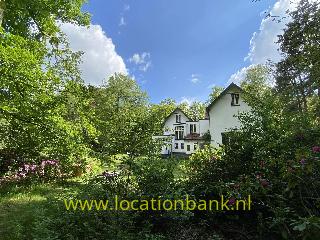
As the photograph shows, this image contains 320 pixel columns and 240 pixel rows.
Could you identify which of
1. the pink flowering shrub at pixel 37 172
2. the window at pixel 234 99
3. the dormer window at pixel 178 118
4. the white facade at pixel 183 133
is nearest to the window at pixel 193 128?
the white facade at pixel 183 133

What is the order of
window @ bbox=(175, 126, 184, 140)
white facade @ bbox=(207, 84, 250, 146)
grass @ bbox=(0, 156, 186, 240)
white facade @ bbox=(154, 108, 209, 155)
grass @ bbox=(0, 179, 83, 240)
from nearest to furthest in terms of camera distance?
grass @ bbox=(0, 156, 186, 240) → grass @ bbox=(0, 179, 83, 240) → white facade @ bbox=(207, 84, 250, 146) → white facade @ bbox=(154, 108, 209, 155) → window @ bbox=(175, 126, 184, 140)

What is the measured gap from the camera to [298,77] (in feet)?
124

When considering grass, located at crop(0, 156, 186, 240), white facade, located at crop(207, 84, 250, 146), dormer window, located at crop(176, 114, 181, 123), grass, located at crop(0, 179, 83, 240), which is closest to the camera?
grass, located at crop(0, 156, 186, 240)

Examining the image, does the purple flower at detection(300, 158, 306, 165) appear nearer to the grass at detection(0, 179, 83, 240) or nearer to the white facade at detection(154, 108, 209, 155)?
the grass at detection(0, 179, 83, 240)

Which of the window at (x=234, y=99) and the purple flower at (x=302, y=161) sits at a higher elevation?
the window at (x=234, y=99)

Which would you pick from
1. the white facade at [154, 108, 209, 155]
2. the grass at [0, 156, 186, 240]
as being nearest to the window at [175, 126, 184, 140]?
the white facade at [154, 108, 209, 155]

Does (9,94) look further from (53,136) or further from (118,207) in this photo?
(118,207)

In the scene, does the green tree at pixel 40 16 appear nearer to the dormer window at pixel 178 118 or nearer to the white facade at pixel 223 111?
the white facade at pixel 223 111

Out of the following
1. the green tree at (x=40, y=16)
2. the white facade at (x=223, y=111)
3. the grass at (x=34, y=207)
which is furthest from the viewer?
the white facade at (x=223, y=111)

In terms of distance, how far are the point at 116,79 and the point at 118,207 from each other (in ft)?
169

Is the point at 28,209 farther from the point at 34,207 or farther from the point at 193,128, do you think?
the point at 193,128

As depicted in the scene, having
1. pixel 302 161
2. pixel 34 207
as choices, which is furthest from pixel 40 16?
pixel 302 161

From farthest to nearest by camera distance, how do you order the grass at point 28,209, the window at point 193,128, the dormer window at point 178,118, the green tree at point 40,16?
the dormer window at point 178,118
the window at point 193,128
the green tree at point 40,16
the grass at point 28,209

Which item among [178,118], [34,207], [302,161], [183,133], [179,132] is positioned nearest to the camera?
[302,161]
